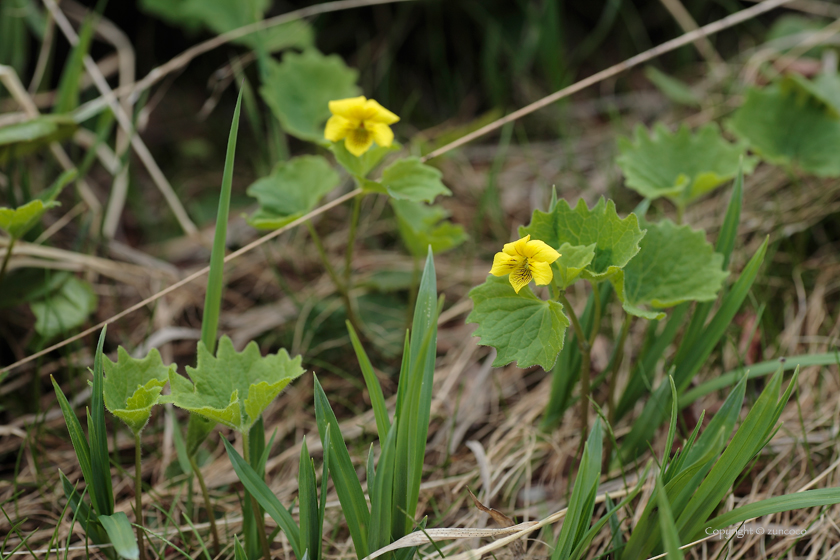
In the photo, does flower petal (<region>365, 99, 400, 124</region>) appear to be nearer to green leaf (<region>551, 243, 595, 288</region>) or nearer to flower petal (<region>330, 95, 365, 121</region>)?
flower petal (<region>330, 95, 365, 121</region>)

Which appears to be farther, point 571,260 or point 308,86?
point 308,86

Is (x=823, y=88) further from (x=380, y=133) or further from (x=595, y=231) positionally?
(x=380, y=133)

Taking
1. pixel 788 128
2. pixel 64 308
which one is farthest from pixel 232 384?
pixel 788 128

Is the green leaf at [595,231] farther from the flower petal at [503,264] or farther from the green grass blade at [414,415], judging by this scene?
the green grass blade at [414,415]

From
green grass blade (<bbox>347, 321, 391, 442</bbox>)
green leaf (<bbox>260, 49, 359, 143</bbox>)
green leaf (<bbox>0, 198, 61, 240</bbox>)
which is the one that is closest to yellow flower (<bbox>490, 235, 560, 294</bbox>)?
green grass blade (<bbox>347, 321, 391, 442</bbox>)

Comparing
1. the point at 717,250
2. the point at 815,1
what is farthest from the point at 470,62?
the point at 717,250

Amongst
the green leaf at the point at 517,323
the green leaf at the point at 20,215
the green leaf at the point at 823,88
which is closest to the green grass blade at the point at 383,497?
the green leaf at the point at 517,323
